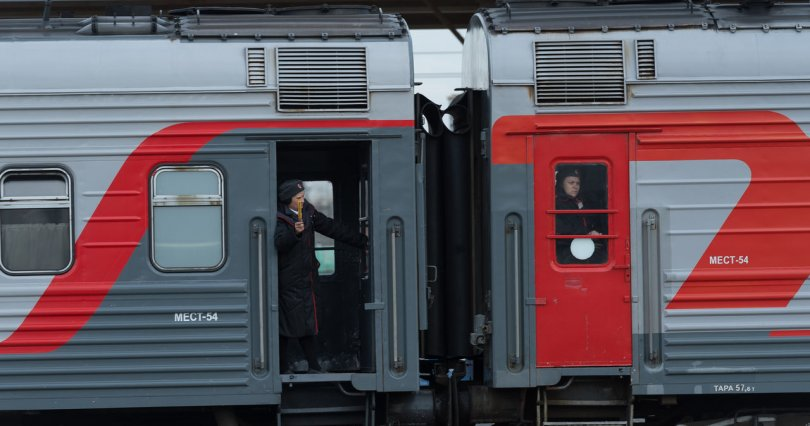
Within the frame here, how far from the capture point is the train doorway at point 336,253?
9250mm

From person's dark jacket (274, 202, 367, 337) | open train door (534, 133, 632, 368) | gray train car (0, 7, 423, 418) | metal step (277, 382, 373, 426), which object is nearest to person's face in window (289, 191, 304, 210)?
person's dark jacket (274, 202, 367, 337)

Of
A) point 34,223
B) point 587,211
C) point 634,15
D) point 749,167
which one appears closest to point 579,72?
point 634,15

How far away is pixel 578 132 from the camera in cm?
848

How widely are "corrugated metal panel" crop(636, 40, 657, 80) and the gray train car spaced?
1.74 meters

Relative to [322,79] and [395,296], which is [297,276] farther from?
[322,79]

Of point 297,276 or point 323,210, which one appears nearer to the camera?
point 297,276

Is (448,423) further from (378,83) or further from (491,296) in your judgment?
(378,83)

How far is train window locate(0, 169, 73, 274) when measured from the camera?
321 inches

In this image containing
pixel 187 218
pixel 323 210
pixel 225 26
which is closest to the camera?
pixel 187 218

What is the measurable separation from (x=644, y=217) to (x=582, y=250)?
527mm

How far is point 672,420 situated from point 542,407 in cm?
128

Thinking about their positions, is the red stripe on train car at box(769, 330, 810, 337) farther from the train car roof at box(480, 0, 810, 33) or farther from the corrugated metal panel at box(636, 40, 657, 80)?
the train car roof at box(480, 0, 810, 33)

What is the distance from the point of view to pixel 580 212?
848cm

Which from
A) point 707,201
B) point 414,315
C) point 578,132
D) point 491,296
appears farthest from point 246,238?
point 707,201
